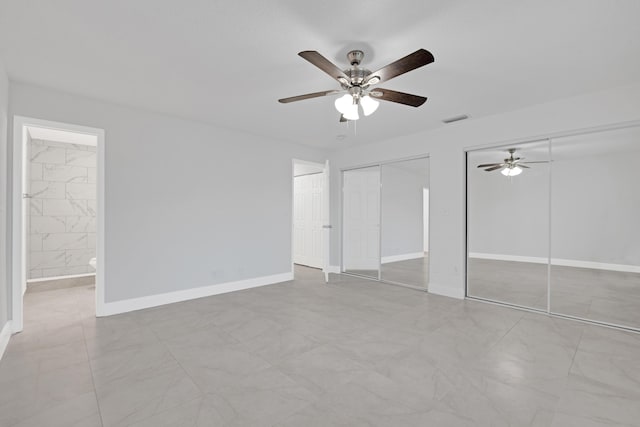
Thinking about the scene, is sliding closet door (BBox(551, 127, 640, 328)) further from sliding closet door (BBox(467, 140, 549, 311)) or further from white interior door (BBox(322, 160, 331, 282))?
white interior door (BBox(322, 160, 331, 282))

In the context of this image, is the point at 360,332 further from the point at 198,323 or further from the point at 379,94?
the point at 379,94

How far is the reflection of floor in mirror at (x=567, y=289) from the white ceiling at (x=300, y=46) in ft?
7.36

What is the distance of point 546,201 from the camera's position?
13.1ft

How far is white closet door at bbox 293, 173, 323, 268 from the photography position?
7008mm

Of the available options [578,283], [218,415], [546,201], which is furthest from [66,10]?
[578,283]

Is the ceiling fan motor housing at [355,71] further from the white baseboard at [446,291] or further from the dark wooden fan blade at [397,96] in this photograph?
the white baseboard at [446,291]

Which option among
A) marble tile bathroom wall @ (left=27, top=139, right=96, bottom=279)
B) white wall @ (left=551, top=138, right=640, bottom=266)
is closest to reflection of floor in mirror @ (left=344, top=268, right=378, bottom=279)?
white wall @ (left=551, top=138, right=640, bottom=266)


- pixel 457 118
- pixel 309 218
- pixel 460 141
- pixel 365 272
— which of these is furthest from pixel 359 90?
pixel 309 218

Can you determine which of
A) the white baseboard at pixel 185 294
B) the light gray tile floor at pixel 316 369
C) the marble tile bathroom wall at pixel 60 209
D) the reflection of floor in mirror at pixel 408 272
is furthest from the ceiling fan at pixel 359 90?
the marble tile bathroom wall at pixel 60 209

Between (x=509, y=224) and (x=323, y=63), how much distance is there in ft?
12.4

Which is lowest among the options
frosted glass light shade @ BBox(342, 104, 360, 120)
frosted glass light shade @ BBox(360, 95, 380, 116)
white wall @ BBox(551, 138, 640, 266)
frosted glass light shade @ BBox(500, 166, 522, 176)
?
white wall @ BBox(551, 138, 640, 266)

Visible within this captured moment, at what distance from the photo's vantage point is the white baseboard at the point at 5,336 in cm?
273

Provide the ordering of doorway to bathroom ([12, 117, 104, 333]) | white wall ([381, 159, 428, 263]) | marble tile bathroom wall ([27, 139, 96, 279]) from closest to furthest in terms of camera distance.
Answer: doorway to bathroom ([12, 117, 104, 333]) → marble tile bathroom wall ([27, 139, 96, 279]) → white wall ([381, 159, 428, 263])

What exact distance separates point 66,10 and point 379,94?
2.43 metres
